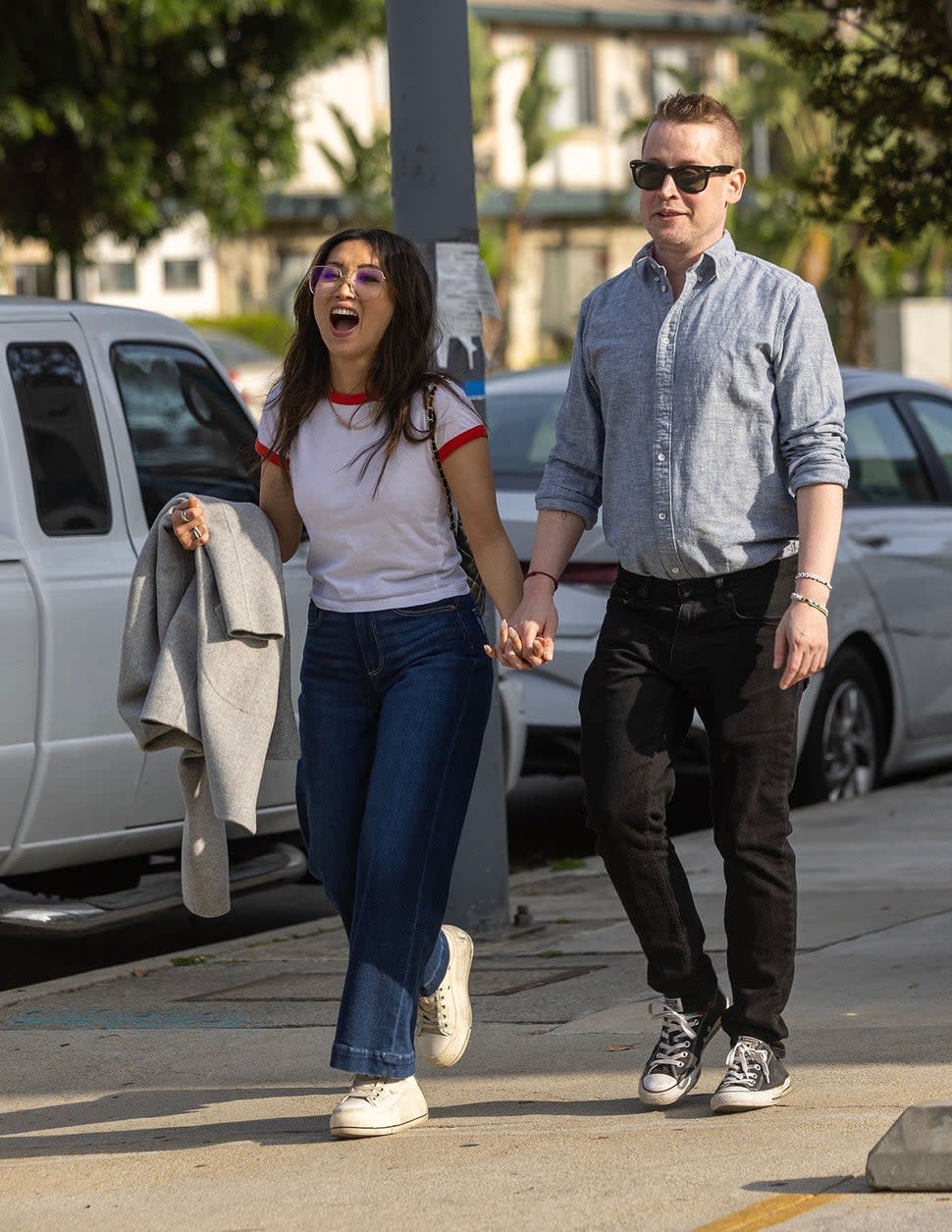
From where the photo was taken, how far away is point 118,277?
4041 cm

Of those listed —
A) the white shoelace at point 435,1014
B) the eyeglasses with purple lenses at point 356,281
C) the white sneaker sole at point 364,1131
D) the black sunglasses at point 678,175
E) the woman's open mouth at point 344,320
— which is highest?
the black sunglasses at point 678,175

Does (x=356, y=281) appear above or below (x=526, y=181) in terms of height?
below

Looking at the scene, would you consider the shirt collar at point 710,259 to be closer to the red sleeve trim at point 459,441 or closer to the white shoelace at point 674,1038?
the red sleeve trim at point 459,441

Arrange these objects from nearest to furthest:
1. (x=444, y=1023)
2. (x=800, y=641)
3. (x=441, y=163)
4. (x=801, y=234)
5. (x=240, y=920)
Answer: (x=800, y=641), (x=444, y=1023), (x=441, y=163), (x=240, y=920), (x=801, y=234)

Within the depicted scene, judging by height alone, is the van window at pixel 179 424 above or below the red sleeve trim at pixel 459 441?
below

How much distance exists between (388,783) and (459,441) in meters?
0.71

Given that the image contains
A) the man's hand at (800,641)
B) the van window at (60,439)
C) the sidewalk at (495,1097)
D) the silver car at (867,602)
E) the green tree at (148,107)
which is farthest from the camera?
the green tree at (148,107)

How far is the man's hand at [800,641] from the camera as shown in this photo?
14.4 ft

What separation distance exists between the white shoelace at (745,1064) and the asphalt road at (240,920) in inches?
106

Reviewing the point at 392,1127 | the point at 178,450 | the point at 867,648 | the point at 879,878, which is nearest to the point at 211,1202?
the point at 392,1127

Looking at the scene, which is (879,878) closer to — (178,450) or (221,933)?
(221,933)

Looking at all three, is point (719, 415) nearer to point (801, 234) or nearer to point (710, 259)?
point (710, 259)

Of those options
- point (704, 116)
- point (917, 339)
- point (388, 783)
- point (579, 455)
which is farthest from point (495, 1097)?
point (917, 339)

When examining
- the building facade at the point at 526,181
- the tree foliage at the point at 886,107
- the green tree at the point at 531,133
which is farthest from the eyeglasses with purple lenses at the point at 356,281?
the building facade at the point at 526,181
